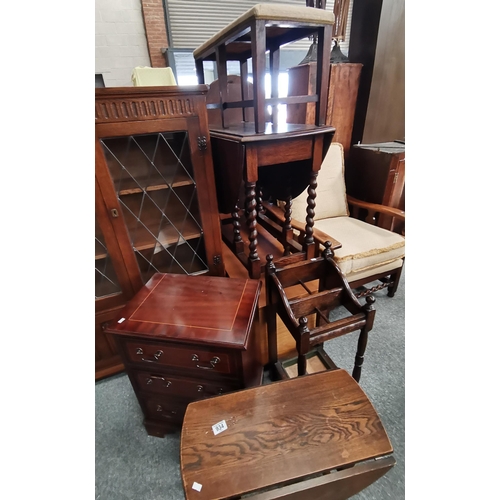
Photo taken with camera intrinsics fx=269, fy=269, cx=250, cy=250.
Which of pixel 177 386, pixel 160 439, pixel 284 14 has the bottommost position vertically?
pixel 160 439

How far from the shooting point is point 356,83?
80.7 inches

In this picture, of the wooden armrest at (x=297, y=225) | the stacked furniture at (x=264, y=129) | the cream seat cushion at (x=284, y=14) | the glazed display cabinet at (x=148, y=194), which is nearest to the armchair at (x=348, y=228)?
the wooden armrest at (x=297, y=225)

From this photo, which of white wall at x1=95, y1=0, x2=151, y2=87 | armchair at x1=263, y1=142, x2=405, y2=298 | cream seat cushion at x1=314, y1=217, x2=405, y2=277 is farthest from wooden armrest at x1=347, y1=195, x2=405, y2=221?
white wall at x1=95, y1=0, x2=151, y2=87

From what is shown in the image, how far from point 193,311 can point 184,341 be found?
139 mm

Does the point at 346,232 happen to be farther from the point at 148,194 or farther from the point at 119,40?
the point at 119,40

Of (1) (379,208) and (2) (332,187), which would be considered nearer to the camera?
(1) (379,208)

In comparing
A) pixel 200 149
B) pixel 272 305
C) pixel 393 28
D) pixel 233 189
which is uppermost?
pixel 393 28

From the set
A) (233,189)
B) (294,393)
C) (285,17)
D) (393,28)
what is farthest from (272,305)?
(393,28)

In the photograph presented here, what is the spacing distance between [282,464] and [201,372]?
1.39ft

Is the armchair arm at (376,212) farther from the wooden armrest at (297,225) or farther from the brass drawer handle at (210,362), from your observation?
the brass drawer handle at (210,362)

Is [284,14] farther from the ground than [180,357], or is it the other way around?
[284,14]

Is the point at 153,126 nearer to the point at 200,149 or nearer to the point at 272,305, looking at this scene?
the point at 200,149

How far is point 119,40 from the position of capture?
3309 mm

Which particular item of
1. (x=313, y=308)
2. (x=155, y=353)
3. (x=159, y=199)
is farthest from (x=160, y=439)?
(x=159, y=199)
